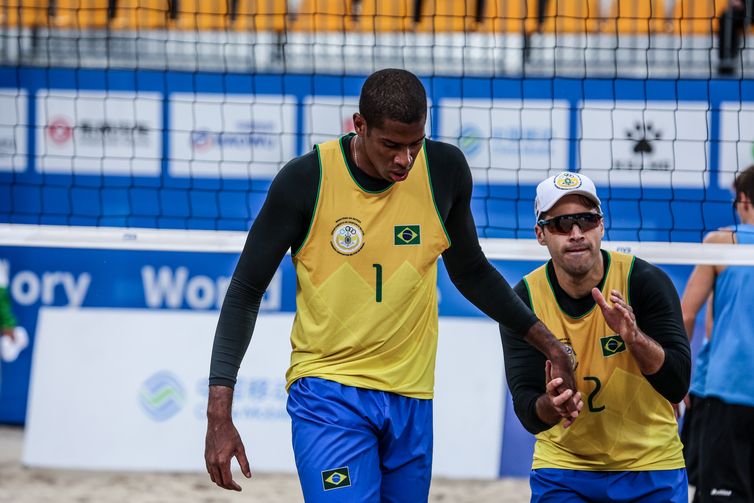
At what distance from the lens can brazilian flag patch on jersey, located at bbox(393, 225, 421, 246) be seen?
3.21 m

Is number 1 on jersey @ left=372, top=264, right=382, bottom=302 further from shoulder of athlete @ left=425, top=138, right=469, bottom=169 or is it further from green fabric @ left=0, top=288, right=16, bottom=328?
green fabric @ left=0, top=288, right=16, bottom=328

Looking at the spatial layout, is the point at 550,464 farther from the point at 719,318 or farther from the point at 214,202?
the point at 214,202

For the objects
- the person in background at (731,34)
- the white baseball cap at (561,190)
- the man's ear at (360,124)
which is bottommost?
the white baseball cap at (561,190)

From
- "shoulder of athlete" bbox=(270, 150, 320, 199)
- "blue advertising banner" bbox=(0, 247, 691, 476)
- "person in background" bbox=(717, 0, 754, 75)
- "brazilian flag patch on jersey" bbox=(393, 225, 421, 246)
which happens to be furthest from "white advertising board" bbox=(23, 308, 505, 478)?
"shoulder of athlete" bbox=(270, 150, 320, 199)

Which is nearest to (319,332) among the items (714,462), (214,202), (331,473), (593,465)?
(331,473)

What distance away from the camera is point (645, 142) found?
297 inches

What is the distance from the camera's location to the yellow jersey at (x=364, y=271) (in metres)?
3.19

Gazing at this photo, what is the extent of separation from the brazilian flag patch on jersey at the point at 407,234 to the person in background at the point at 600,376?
0.49 m

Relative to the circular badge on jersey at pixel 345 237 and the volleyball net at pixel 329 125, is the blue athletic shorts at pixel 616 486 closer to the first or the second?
the circular badge on jersey at pixel 345 237

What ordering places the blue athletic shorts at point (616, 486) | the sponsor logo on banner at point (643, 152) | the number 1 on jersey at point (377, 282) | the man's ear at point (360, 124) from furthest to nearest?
the sponsor logo on banner at point (643, 152), the blue athletic shorts at point (616, 486), the number 1 on jersey at point (377, 282), the man's ear at point (360, 124)

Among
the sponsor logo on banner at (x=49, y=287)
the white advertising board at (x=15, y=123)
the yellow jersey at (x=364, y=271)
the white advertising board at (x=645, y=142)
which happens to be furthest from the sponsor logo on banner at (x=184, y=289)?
the yellow jersey at (x=364, y=271)

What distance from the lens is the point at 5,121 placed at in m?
8.23

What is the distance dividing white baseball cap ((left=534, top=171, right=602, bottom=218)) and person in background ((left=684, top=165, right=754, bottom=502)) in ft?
5.20

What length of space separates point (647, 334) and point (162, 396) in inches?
173
